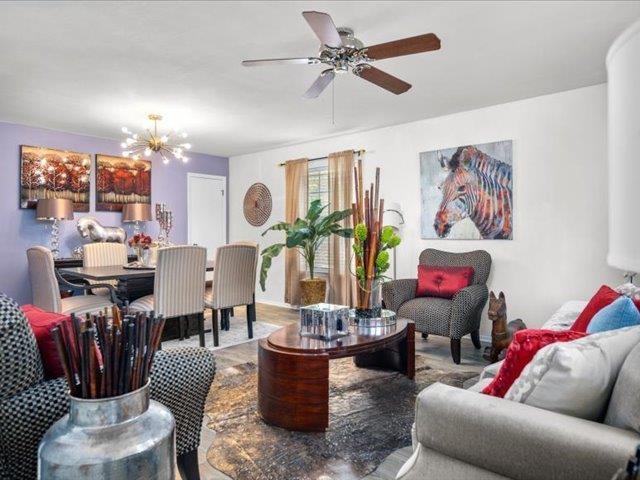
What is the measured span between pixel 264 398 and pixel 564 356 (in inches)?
71.7

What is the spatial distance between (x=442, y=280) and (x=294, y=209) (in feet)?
8.83

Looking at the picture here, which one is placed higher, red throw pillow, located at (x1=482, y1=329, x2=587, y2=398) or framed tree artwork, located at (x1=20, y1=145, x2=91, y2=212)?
framed tree artwork, located at (x1=20, y1=145, x2=91, y2=212)

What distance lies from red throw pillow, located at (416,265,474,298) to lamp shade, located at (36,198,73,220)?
4103 millimetres

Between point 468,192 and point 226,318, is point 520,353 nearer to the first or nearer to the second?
point 468,192

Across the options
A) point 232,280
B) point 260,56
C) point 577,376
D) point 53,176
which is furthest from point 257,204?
point 577,376

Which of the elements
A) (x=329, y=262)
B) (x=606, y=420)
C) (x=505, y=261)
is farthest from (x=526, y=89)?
(x=606, y=420)

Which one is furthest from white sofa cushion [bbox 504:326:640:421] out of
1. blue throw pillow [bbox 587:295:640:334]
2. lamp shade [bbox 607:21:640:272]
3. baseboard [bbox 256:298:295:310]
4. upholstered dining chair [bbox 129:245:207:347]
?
baseboard [bbox 256:298:295:310]

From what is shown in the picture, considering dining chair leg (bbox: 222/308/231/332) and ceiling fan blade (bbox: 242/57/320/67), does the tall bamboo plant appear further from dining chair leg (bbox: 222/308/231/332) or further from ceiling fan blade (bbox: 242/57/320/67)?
ceiling fan blade (bbox: 242/57/320/67)

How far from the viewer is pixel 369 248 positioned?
2939 millimetres

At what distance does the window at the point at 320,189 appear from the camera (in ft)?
19.4

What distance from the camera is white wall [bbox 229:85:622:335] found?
149 inches

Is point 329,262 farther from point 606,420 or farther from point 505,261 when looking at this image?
point 606,420

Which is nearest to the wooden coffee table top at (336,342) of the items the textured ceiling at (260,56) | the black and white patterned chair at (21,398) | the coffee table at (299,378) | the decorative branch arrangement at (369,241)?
the coffee table at (299,378)

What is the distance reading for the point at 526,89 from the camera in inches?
151
